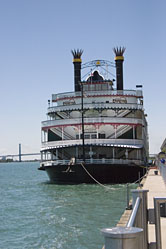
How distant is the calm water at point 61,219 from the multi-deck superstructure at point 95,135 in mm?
5125

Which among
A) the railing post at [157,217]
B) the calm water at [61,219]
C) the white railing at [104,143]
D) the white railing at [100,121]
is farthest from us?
the white railing at [100,121]

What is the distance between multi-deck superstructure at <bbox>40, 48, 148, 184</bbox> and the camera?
105 ft

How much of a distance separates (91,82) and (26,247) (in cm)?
3165

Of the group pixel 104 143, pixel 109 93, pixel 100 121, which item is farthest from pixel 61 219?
pixel 109 93

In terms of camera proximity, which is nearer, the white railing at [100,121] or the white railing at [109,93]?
the white railing at [100,121]

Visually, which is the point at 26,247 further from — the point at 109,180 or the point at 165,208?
the point at 109,180

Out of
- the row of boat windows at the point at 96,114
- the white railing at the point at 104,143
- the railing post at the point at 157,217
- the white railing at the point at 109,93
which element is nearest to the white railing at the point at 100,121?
the white railing at the point at 104,143

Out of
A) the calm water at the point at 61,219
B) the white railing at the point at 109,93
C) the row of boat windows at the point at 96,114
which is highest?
the white railing at the point at 109,93

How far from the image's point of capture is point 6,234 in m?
14.5

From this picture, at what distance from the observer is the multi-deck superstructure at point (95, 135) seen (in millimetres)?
32031

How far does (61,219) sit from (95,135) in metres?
21.9

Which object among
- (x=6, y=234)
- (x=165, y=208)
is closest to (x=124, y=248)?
(x=165, y=208)

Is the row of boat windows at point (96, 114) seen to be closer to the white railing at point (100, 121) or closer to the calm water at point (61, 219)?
the white railing at point (100, 121)

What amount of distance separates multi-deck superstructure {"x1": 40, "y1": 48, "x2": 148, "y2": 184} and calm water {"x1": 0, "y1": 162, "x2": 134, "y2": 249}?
512 cm
